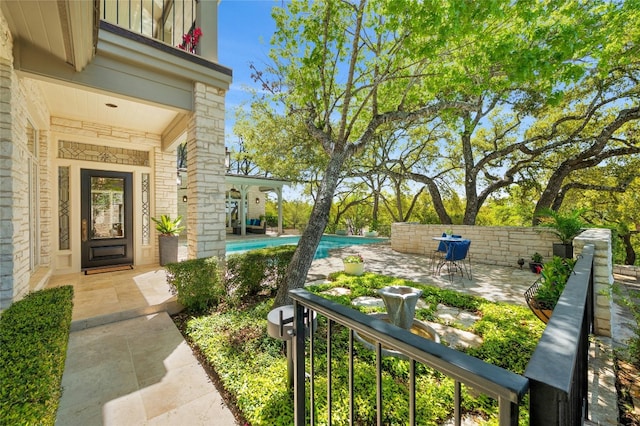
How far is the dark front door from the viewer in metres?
5.80

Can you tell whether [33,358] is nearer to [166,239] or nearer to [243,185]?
[166,239]

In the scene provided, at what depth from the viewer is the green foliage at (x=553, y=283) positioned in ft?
9.62

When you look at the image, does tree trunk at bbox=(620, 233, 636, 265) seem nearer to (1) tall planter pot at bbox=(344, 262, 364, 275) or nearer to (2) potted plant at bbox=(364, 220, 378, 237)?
(2) potted plant at bbox=(364, 220, 378, 237)

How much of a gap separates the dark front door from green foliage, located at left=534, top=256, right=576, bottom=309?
7756 millimetres

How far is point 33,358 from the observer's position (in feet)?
5.23

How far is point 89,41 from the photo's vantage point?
2.98 meters

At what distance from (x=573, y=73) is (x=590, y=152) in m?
6.52

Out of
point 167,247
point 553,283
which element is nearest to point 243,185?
point 167,247

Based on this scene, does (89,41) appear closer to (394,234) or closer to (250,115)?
(250,115)

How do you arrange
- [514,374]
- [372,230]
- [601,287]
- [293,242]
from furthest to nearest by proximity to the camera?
[372,230] < [293,242] < [601,287] < [514,374]

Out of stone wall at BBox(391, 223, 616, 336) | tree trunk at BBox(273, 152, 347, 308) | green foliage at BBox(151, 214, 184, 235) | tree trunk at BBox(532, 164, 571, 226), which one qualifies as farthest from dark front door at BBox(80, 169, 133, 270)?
tree trunk at BBox(532, 164, 571, 226)

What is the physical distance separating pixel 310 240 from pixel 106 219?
5183 mm

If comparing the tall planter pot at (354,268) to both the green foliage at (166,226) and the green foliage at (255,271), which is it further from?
the green foliage at (166,226)

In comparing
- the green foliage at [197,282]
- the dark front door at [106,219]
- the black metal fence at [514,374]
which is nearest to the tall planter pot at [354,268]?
the green foliage at [197,282]
